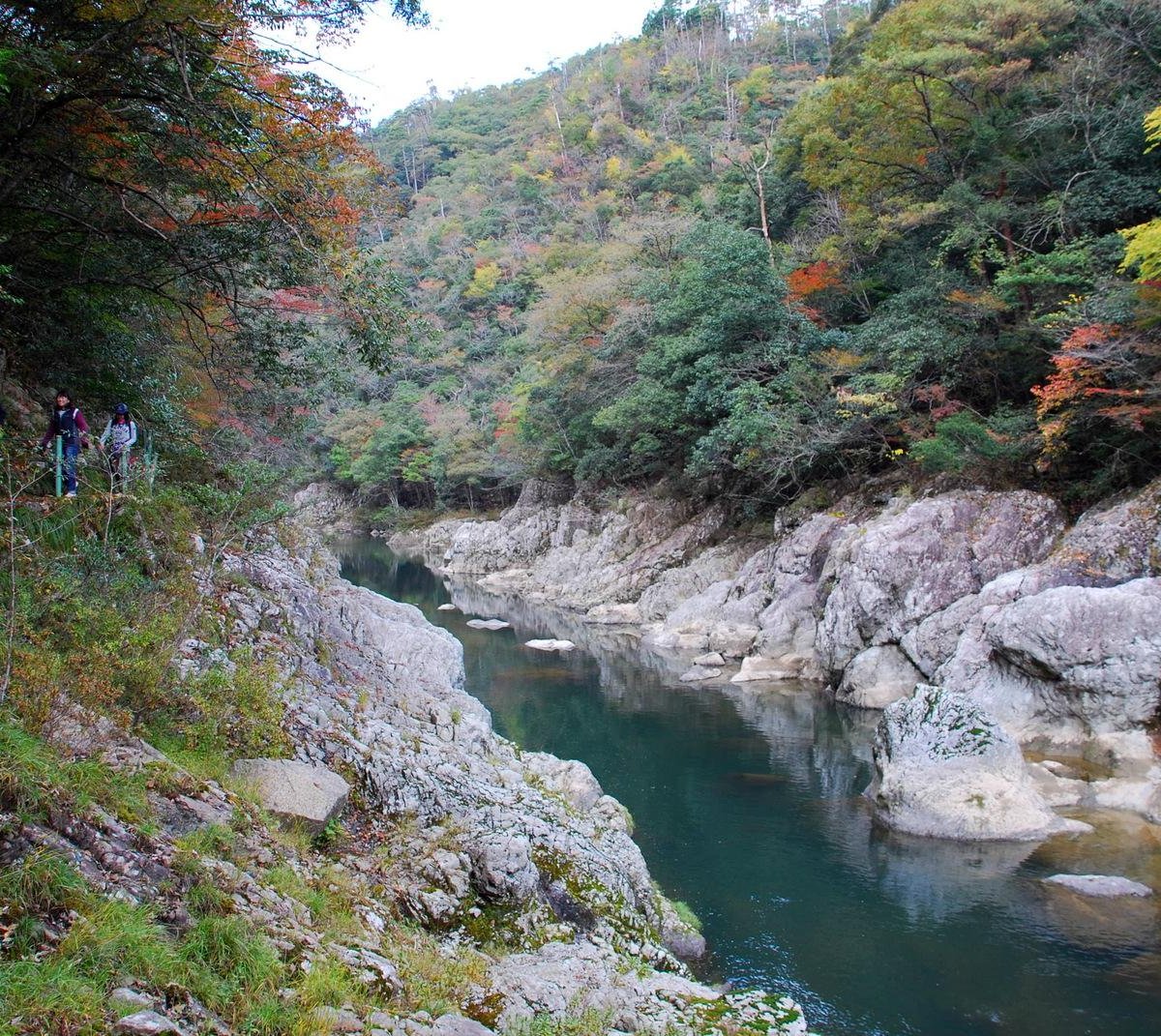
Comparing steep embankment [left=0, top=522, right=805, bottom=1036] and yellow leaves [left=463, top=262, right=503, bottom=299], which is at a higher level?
yellow leaves [left=463, top=262, right=503, bottom=299]

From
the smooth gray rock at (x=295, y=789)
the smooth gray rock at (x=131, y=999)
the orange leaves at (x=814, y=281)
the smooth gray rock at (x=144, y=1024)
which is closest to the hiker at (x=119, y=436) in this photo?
the smooth gray rock at (x=295, y=789)

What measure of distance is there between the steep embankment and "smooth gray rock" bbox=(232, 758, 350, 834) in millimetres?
40

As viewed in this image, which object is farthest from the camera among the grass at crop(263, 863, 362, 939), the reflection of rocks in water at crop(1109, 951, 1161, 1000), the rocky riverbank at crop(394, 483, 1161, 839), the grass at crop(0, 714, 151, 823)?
the rocky riverbank at crop(394, 483, 1161, 839)

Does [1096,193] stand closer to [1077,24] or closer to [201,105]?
[1077,24]

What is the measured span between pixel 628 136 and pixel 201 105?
65501 mm

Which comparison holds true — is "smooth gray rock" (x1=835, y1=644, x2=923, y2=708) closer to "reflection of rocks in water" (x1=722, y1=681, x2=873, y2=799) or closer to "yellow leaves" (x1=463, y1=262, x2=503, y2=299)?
"reflection of rocks in water" (x1=722, y1=681, x2=873, y2=799)

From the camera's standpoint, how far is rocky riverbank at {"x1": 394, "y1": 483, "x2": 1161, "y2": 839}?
42.1 feet

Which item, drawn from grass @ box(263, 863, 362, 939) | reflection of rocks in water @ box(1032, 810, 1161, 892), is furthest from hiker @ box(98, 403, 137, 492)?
reflection of rocks in water @ box(1032, 810, 1161, 892)

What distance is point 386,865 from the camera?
6.11m

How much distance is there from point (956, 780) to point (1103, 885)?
2.54 metres

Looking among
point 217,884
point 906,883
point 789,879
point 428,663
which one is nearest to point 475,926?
point 217,884

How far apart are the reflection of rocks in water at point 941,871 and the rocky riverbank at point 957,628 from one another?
1.04 feet

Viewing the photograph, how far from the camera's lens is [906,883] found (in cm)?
1101

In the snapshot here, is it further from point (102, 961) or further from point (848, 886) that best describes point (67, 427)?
point (848, 886)
